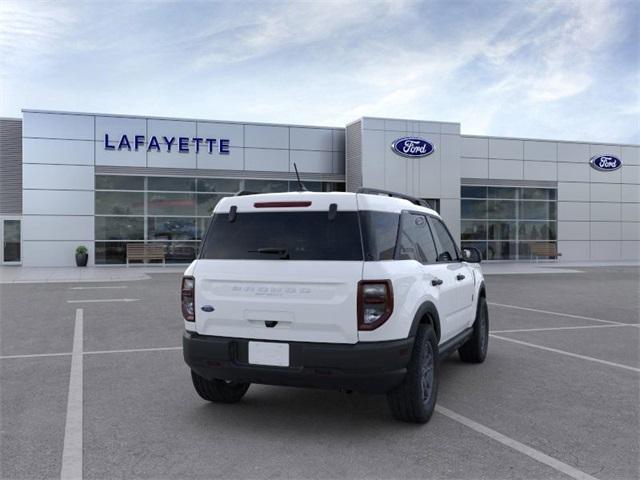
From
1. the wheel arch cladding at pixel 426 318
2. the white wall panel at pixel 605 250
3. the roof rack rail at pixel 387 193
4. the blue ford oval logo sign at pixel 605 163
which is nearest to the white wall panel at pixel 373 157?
the blue ford oval logo sign at pixel 605 163

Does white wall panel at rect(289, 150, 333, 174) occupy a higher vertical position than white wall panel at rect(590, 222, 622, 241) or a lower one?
higher

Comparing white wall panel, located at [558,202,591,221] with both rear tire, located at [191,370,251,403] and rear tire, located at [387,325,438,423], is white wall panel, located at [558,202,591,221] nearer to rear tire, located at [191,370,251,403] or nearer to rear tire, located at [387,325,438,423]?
rear tire, located at [387,325,438,423]

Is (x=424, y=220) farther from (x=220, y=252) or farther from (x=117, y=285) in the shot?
(x=117, y=285)

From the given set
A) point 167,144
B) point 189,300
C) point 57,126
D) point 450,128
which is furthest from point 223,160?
point 189,300

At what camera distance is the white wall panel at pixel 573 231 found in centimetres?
3019

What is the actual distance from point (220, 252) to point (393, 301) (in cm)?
144

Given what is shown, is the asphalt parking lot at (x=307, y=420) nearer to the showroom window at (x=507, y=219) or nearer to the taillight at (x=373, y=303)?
the taillight at (x=373, y=303)

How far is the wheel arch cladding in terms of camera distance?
4.39m

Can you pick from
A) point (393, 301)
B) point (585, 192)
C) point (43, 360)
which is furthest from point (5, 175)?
point (585, 192)

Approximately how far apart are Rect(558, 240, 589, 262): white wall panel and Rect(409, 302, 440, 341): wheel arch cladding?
27670 mm

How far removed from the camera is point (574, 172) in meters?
30.3

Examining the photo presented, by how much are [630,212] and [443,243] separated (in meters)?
29.8

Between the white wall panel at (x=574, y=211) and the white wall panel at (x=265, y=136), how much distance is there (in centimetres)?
1479

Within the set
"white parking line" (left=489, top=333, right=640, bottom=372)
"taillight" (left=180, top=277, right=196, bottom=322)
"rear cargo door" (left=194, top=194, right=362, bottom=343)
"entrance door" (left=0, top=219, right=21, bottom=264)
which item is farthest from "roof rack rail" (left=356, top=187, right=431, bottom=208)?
"entrance door" (left=0, top=219, right=21, bottom=264)
